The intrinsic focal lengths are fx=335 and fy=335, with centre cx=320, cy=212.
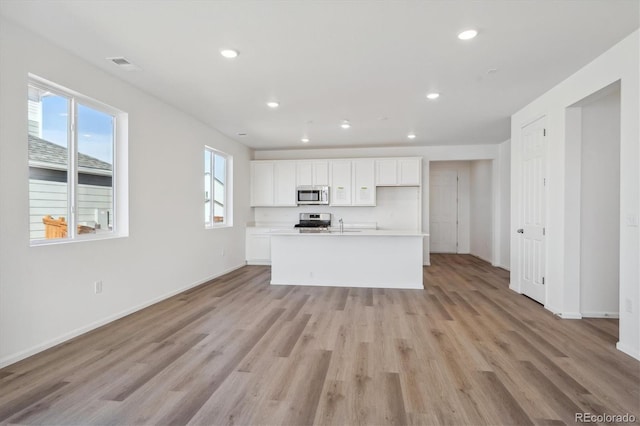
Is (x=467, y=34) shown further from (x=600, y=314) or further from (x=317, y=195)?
(x=317, y=195)

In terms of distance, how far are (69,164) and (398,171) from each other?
575cm

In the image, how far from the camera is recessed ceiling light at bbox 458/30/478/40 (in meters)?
2.68

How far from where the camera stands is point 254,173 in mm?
7688

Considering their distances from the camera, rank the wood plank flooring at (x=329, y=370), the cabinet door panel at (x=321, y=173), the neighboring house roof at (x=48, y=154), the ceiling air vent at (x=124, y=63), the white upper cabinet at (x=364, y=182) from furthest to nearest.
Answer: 1. the cabinet door panel at (x=321, y=173)
2. the white upper cabinet at (x=364, y=182)
3. the ceiling air vent at (x=124, y=63)
4. the neighboring house roof at (x=48, y=154)
5. the wood plank flooring at (x=329, y=370)

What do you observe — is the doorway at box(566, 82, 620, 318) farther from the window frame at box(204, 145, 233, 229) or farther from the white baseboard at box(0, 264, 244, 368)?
the window frame at box(204, 145, 233, 229)

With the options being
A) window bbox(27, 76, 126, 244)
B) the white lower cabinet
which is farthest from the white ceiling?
the white lower cabinet

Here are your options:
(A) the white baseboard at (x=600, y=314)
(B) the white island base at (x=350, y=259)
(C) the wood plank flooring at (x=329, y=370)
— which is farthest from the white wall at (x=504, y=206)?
(A) the white baseboard at (x=600, y=314)

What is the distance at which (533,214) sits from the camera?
4391 mm

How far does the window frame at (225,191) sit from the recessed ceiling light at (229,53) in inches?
112

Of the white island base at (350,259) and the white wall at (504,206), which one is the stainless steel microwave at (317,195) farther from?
the white wall at (504,206)

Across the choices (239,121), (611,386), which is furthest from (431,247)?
Result: (611,386)

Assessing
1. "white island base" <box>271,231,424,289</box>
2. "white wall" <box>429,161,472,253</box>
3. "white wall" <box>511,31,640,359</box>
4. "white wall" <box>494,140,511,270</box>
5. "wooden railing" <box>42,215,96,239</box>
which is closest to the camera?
"white wall" <box>511,31,640,359</box>

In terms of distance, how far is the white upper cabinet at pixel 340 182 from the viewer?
7.36 m

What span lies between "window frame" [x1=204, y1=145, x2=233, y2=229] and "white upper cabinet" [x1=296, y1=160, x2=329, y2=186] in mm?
1530
